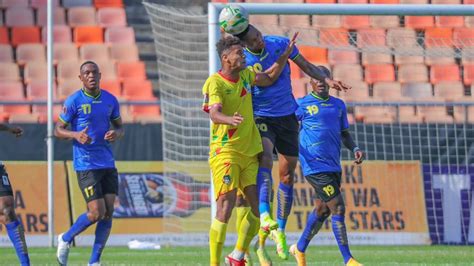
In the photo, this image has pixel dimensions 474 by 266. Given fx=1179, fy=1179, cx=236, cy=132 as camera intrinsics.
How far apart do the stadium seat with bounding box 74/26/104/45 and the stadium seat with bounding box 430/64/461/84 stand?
6483 millimetres

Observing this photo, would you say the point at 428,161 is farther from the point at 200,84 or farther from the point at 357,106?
the point at 200,84

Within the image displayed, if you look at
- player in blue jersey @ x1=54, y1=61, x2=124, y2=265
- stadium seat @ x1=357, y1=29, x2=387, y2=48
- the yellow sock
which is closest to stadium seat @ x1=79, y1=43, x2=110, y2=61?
stadium seat @ x1=357, y1=29, x2=387, y2=48

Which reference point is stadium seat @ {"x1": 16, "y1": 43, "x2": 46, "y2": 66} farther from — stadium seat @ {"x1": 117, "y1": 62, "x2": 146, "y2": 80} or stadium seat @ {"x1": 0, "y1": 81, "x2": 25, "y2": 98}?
stadium seat @ {"x1": 117, "y1": 62, "x2": 146, "y2": 80}

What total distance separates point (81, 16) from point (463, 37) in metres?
7.67

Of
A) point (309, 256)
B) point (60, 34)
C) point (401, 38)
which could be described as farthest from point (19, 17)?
point (309, 256)

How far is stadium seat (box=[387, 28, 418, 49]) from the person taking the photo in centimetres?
1950

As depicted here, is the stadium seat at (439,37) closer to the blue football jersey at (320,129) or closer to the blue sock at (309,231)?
the blue football jersey at (320,129)

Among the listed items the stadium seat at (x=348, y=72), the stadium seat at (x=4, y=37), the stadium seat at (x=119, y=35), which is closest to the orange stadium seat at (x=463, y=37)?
the stadium seat at (x=348, y=72)

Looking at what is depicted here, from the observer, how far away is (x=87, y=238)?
1875cm

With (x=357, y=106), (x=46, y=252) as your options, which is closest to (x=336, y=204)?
(x=46, y=252)

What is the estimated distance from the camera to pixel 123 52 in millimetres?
22812

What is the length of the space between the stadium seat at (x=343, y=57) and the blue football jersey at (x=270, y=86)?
995cm

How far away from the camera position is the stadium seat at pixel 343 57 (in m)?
21.4

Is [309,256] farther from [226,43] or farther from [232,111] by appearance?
[226,43]
